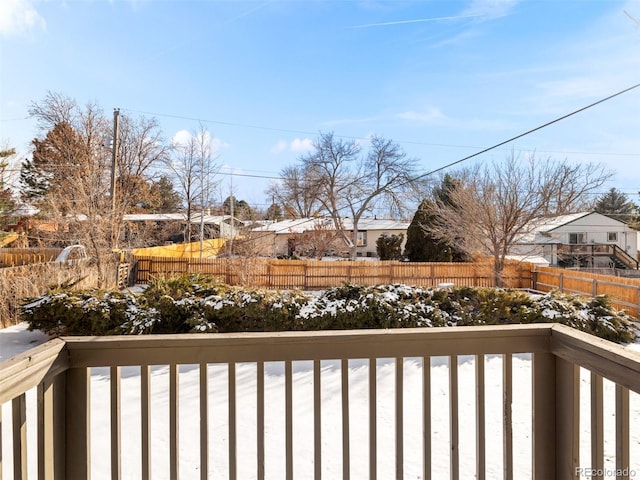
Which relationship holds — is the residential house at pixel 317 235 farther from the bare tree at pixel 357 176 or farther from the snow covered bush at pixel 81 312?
the snow covered bush at pixel 81 312

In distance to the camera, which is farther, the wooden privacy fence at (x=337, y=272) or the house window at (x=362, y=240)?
the house window at (x=362, y=240)

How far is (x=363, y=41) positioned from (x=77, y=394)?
6.56m

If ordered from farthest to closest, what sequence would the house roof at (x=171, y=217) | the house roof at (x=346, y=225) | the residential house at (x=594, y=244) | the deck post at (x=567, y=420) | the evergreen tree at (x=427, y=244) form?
1. the house roof at (x=346, y=225)
2. the residential house at (x=594, y=244)
3. the house roof at (x=171, y=217)
4. the evergreen tree at (x=427, y=244)
5. the deck post at (x=567, y=420)

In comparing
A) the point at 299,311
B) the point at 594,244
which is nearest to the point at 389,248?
the point at 594,244

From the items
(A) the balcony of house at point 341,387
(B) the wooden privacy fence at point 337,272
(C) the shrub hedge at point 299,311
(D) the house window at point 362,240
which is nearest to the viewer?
(A) the balcony of house at point 341,387

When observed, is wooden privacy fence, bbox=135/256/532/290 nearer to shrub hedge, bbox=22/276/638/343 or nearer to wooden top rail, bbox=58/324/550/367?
shrub hedge, bbox=22/276/638/343

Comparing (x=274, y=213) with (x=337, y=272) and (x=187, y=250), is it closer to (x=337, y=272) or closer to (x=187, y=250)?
(x=187, y=250)

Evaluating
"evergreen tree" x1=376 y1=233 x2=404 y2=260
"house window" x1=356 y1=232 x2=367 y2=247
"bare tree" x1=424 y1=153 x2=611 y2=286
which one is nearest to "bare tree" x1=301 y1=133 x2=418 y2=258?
"evergreen tree" x1=376 y1=233 x2=404 y2=260

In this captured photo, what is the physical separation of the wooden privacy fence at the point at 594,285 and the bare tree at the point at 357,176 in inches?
313

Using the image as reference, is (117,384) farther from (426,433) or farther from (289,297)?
(289,297)

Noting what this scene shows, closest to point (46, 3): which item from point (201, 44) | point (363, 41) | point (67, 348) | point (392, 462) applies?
point (201, 44)

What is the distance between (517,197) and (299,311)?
656 cm

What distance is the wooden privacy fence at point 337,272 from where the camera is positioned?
33.9ft

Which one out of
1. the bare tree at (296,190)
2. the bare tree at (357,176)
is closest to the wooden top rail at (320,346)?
the bare tree at (357,176)
